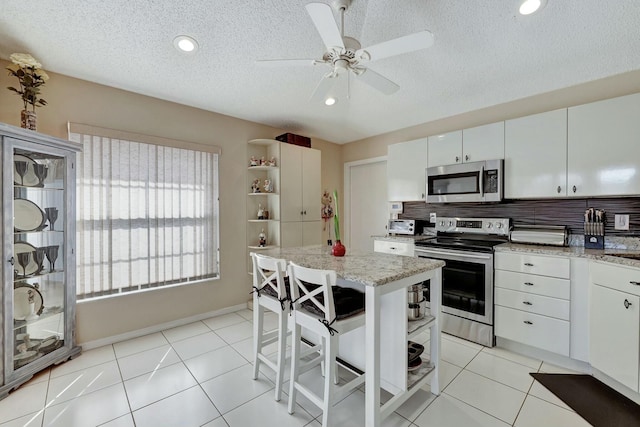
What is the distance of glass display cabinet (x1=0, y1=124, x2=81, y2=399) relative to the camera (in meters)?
1.90

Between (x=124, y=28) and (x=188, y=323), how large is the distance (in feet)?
9.27

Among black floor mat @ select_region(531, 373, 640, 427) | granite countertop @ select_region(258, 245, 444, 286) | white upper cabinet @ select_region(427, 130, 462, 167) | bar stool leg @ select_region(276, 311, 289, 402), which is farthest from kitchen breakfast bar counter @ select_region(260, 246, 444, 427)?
white upper cabinet @ select_region(427, 130, 462, 167)

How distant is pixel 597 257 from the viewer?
203cm

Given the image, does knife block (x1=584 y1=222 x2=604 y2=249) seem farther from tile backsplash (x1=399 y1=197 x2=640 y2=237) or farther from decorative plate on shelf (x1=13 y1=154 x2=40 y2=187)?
decorative plate on shelf (x1=13 y1=154 x2=40 y2=187)

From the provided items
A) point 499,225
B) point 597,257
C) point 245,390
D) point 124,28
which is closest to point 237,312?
point 245,390

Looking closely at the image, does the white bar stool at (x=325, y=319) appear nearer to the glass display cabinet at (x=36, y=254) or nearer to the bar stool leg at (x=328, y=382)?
the bar stool leg at (x=328, y=382)

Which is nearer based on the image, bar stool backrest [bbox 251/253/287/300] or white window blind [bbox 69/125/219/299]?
bar stool backrest [bbox 251/253/287/300]

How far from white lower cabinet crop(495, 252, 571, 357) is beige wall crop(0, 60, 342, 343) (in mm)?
2891

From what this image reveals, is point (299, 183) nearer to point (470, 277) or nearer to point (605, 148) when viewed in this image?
point (470, 277)

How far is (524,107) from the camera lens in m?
2.88

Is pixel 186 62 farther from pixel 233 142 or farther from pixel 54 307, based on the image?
pixel 54 307

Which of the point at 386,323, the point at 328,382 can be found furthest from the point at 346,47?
the point at 328,382

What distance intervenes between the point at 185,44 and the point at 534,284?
11.0 ft

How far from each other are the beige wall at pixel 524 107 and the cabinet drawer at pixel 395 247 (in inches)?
58.3
